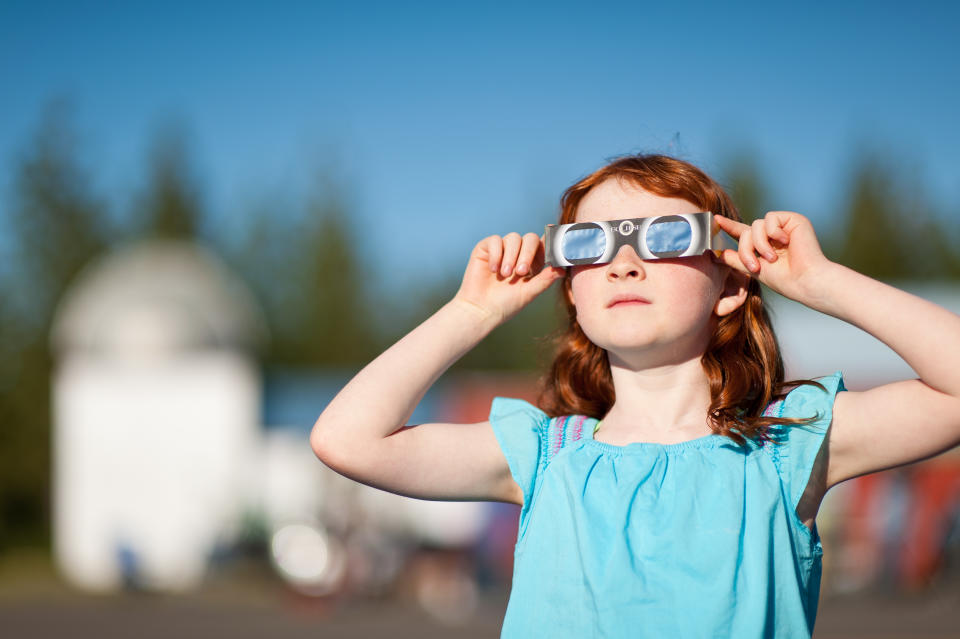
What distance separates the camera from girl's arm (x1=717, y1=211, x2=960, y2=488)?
1.86 metres

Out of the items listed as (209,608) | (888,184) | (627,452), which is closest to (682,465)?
(627,452)

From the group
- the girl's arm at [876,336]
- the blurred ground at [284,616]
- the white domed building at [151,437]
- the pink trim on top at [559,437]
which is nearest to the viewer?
the girl's arm at [876,336]

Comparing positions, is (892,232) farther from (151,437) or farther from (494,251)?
(494,251)

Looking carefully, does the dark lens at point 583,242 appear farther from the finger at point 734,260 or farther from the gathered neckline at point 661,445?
the gathered neckline at point 661,445

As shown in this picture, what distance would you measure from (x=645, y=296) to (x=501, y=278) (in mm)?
428

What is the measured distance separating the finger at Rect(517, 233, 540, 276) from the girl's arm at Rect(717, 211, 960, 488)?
0.45 metres

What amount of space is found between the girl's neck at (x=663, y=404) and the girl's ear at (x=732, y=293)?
0.15m

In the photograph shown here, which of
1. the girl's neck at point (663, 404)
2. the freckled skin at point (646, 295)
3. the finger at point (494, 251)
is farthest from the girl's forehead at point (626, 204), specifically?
the girl's neck at point (663, 404)

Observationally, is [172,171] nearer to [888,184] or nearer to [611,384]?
[888,184]

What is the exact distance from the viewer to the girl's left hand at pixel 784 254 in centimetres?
199

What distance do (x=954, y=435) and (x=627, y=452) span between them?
0.68m

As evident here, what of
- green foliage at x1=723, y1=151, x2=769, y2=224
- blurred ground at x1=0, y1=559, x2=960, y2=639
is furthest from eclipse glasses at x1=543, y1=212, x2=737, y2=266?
green foliage at x1=723, y1=151, x2=769, y2=224

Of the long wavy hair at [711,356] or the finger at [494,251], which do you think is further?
the finger at [494,251]

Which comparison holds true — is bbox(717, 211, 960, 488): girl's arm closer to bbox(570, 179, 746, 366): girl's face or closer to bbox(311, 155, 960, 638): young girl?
bbox(311, 155, 960, 638): young girl
